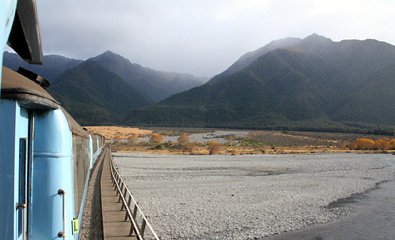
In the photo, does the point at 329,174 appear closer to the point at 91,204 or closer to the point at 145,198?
the point at 145,198

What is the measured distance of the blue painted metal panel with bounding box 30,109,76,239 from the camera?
5.91m

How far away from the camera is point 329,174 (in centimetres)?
4303

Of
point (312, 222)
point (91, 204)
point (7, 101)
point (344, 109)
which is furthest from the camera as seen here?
point (344, 109)

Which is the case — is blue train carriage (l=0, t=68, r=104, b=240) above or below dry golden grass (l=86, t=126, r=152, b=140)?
below

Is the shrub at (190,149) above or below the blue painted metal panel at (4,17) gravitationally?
above

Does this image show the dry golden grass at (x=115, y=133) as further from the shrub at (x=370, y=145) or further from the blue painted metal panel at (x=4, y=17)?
the blue painted metal panel at (x=4, y=17)

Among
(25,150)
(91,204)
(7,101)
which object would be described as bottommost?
(91,204)

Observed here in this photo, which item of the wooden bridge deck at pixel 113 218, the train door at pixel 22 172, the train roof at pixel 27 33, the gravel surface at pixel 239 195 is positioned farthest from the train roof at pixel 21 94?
the gravel surface at pixel 239 195

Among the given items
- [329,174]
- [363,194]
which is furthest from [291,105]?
[363,194]

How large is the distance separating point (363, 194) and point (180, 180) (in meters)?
14.5

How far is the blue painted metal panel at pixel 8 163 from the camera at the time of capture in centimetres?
472

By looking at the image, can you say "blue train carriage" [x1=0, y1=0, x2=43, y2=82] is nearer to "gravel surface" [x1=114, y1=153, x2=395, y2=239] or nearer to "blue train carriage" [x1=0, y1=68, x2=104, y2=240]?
"blue train carriage" [x1=0, y1=68, x2=104, y2=240]

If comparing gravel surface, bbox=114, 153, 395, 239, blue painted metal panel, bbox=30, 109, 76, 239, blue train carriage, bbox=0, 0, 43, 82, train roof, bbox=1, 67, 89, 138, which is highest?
blue train carriage, bbox=0, 0, 43, 82

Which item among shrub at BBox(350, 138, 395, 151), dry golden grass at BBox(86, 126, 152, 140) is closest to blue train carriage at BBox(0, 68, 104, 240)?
shrub at BBox(350, 138, 395, 151)
